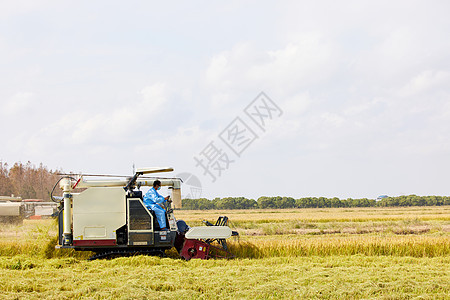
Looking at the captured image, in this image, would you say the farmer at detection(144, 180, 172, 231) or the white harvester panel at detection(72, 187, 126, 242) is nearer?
the white harvester panel at detection(72, 187, 126, 242)

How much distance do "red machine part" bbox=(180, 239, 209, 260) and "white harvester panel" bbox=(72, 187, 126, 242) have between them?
5.43 feet

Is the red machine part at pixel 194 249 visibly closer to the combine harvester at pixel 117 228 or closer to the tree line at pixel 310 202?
the combine harvester at pixel 117 228

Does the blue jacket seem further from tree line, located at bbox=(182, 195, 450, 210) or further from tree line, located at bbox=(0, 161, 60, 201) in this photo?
tree line, located at bbox=(182, 195, 450, 210)

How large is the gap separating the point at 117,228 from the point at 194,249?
199 centimetres

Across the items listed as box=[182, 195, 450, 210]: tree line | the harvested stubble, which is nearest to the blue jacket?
the harvested stubble

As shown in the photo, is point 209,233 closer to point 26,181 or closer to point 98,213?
point 98,213

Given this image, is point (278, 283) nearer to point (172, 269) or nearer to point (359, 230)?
point (172, 269)

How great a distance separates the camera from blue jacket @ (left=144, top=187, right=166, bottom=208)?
10.9 metres

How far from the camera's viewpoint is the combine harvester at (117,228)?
10.6m

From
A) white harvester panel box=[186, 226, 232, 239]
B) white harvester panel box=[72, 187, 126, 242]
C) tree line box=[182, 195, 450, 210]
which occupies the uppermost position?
white harvester panel box=[72, 187, 126, 242]

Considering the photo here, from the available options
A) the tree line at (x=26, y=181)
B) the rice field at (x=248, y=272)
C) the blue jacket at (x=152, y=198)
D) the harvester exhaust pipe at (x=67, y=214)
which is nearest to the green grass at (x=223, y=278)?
the rice field at (x=248, y=272)

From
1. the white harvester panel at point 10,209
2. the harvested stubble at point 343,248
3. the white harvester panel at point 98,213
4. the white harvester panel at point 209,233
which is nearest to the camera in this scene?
the white harvester panel at point 98,213

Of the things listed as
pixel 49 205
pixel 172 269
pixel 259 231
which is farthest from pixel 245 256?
pixel 49 205

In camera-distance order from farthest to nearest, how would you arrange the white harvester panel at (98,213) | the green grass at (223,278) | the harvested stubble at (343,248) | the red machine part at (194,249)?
the harvested stubble at (343,248) → the red machine part at (194,249) → the white harvester panel at (98,213) → the green grass at (223,278)
